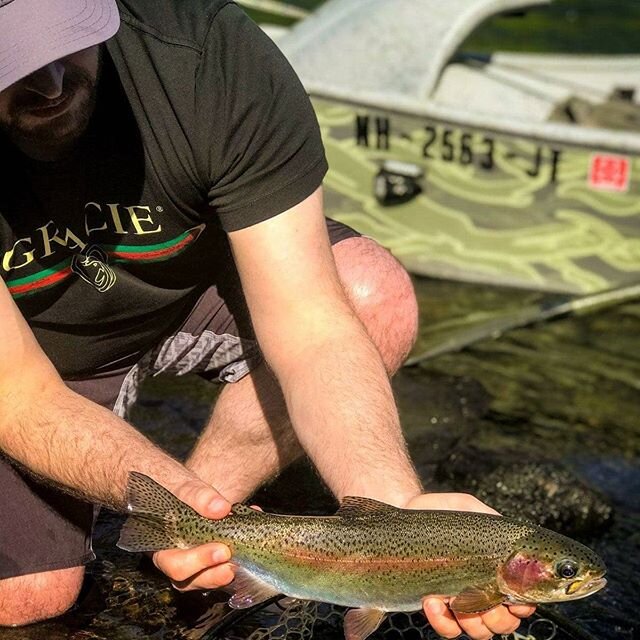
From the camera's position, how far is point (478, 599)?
8.05ft

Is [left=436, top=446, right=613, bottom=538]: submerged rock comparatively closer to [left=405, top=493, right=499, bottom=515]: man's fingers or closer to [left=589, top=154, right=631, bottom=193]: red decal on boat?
[left=405, top=493, right=499, bottom=515]: man's fingers

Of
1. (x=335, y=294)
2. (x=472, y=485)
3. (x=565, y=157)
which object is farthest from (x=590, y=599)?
(x=565, y=157)

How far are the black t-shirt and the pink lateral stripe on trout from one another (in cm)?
88

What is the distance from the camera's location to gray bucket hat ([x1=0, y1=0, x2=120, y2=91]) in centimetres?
271

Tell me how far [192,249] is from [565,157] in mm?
3677

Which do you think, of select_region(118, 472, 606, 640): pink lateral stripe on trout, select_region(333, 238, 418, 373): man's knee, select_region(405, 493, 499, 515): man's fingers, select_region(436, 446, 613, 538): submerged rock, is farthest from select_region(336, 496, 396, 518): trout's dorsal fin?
select_region(436, 446, 613, 538): submerged rock

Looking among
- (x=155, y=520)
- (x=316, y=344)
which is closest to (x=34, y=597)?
(x=155, y=520)

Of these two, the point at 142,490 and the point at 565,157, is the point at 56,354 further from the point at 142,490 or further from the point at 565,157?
the point at 565,157

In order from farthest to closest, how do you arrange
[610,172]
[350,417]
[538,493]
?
[610,172], [538,493], [350,417]

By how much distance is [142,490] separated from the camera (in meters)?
2.70

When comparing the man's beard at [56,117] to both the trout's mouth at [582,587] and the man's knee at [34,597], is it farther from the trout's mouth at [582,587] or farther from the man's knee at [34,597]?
the trout's mouth at [582,587]

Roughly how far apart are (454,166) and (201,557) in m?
4.66

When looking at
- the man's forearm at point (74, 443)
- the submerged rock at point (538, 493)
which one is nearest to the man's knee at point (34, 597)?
the man's forearm at point (74, 443)

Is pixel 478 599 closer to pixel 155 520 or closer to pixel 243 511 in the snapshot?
pixel 243 511
